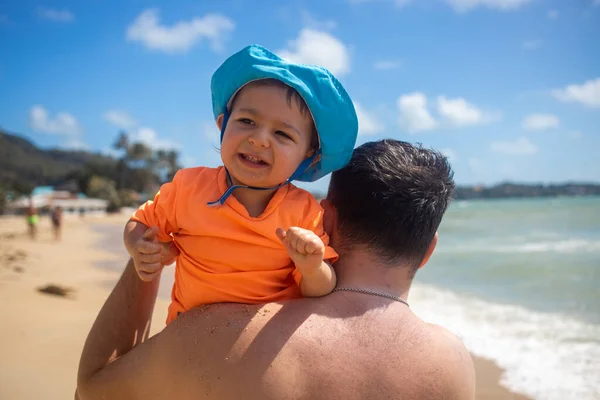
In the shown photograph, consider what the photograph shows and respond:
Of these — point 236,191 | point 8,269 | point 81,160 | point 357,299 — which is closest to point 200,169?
point 236,191

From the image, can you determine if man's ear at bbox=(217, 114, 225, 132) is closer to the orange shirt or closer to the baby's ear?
the baby's ear

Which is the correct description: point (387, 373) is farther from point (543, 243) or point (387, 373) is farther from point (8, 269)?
point (543, 243)

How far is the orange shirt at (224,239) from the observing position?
1.63 metres

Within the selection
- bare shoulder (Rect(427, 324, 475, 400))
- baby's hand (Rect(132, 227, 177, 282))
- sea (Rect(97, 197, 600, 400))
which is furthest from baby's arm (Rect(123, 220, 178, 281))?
sea (Rect(97, 197, 600, 400))

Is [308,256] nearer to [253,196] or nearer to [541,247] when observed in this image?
[253,196]

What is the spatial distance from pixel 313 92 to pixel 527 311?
6.79m

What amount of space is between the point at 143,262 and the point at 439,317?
6.04 m

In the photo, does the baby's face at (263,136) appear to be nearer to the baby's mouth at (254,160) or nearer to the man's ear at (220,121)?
the baby's mouth at (254,160)

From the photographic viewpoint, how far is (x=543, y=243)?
56.2 ft

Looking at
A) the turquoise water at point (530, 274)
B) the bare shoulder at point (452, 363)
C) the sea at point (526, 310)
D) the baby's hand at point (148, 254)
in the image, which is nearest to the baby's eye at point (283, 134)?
the baby's hand at point (148, 254)

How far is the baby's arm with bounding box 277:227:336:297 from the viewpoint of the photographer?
4.83 ft

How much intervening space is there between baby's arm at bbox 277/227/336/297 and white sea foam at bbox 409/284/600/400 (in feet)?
11.4

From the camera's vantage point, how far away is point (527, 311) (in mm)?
7242

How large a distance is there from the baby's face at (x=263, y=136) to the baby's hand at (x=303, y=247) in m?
0.32
